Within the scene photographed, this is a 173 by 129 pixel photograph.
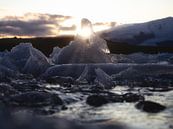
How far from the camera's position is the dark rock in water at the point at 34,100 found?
5984mm

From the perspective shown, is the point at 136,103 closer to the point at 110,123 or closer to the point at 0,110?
the point at 110,123

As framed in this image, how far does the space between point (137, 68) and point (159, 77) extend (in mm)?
758

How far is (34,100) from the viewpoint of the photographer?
616 cm

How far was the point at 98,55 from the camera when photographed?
1285cm

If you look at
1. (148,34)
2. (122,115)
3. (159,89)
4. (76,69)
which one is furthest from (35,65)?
(148,34)

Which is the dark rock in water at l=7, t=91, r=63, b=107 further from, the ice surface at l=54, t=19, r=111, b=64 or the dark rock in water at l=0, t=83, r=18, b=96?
the ice surface at l=54, t=19, r=111, b=64

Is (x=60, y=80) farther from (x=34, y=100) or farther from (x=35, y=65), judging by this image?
(x=34, y=100)

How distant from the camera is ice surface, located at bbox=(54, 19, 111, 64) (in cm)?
1287

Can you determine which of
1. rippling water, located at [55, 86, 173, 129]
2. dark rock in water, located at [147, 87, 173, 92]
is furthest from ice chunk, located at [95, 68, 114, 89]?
rippling water, located at [55, 86, 173, 129]

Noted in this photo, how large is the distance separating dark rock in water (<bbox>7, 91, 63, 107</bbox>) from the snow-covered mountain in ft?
167

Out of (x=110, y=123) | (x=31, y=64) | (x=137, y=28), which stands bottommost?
(x=110, y=123)

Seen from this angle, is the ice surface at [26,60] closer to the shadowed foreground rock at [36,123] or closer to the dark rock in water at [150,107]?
the dark rock in water at [150,107]

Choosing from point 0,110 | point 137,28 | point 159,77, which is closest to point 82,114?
point 0,110

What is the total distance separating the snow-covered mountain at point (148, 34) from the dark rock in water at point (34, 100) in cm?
5099
